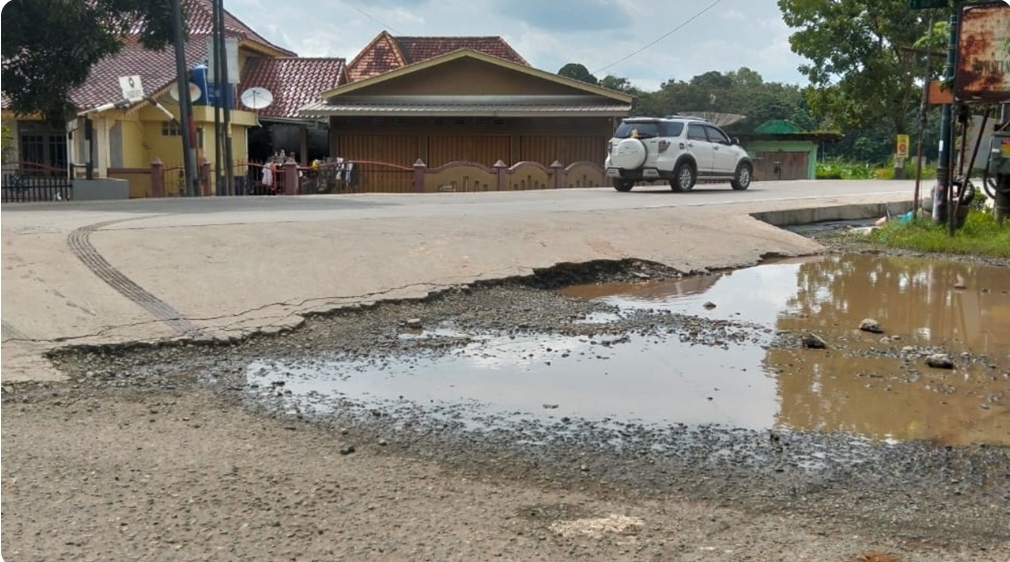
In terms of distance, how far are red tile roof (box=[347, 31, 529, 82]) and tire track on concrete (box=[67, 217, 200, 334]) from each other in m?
31.5

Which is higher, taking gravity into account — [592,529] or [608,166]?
[608,166]

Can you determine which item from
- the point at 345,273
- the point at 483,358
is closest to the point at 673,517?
the point at 483,358

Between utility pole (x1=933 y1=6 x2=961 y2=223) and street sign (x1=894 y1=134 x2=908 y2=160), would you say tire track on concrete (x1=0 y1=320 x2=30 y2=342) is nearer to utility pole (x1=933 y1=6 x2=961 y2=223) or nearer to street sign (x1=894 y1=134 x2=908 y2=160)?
utility pole (x1=933 y1=6 x2=961 y2=223)

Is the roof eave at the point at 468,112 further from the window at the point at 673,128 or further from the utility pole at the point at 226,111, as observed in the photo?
the window at the point at 673,128

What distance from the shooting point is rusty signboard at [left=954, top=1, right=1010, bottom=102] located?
13.7m

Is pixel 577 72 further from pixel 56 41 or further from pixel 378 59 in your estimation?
pixel 56 41

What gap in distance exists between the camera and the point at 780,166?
40.1 meters

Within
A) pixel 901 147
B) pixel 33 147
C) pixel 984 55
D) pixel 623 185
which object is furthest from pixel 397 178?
pixel 901 147

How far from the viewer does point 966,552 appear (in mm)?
3904

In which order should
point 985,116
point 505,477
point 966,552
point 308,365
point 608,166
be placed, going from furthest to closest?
point 608,166
point 985,116
point 308,365
point 505,477
point 966,552

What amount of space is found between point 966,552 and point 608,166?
18514 mm

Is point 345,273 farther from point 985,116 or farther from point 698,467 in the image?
point 985,116

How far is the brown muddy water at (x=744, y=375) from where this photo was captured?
595 centimetres

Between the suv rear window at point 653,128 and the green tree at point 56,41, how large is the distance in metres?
10.0
